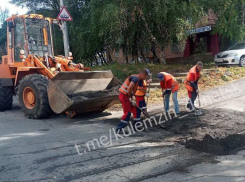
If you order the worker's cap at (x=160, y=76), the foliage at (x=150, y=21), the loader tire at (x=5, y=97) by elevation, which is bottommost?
the loader tire at (x=5, y=97)

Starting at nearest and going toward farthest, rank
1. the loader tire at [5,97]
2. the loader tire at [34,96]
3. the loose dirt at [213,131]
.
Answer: the loose dirt at [213,131]
the loader tire at [34,96]
the loader tire at [5,97]

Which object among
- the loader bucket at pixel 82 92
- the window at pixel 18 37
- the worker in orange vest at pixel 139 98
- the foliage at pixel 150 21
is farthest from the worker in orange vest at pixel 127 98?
the foliage at pixel 150 21

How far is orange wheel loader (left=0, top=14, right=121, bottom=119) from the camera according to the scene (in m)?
7.91

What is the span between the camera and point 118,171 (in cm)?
444

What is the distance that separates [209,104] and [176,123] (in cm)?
288

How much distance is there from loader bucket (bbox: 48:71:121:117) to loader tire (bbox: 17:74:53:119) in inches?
18.5

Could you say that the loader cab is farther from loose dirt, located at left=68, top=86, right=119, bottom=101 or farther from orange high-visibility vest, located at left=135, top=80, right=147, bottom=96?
orange high-visibility vest, located at left=135, top=80, right=147, bottom=96

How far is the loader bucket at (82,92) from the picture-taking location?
7590mm

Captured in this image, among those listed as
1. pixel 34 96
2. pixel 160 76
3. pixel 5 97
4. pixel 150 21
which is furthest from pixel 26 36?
pixel 150 21

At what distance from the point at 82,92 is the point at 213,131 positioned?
12.5ft

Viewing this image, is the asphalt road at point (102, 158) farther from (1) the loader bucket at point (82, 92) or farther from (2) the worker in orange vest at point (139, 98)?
(1) the loader bucket at point (82, 92)

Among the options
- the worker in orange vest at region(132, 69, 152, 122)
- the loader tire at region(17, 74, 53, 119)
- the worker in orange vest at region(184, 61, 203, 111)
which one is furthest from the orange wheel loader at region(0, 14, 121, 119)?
the worker in orange vest at region(184, 61, 203, 111)

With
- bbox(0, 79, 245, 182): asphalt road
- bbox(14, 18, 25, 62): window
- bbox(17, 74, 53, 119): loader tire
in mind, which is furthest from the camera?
bbox(14, 18, 25, 62): window

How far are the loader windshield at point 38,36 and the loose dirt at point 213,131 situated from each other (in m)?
5.04
